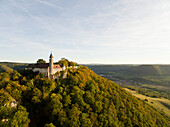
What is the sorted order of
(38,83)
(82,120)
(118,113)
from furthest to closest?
(118,113) < (38,83) < (82,120)

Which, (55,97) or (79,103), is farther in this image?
(79,103)

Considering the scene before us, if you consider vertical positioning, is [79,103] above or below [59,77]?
below

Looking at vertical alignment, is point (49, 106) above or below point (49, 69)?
→ below

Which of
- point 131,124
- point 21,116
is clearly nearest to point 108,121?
point 131,124

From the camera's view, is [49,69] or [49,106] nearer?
[49,106]

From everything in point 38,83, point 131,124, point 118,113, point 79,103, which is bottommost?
point 131,124

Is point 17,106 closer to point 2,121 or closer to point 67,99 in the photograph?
point 2,121

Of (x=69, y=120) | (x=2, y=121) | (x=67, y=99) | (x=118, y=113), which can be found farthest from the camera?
(x=118, y=113)

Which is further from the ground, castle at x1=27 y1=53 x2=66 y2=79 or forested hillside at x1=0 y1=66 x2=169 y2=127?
castle at x1=27 y1=53 x2=66 y2=79

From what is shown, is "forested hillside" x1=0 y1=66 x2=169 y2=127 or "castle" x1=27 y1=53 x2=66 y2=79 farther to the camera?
"castle" x1=27 y1=53 x2=66 y2=79

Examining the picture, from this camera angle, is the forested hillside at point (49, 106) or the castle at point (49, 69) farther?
the castle at point (49, 69)

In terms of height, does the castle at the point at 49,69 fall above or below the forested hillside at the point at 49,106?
above
